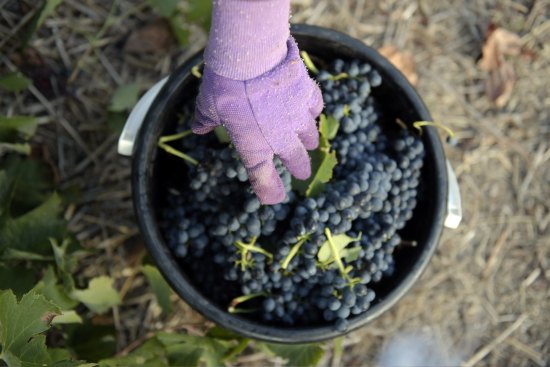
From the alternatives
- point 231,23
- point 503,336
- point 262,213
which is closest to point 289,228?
point 262,213

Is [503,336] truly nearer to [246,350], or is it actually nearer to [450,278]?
[450,278]

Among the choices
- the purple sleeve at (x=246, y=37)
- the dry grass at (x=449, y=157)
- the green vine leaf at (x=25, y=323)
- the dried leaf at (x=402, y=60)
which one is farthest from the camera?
the dried leaf at (x=402, y=60)

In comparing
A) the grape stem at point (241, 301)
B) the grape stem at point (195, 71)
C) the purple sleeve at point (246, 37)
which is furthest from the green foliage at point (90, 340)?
the purple sleeve at point (246, 37)

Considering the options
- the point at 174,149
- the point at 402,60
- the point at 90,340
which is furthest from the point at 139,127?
the point at 402,60

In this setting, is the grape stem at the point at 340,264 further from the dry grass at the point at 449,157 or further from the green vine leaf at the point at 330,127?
the dry grass at the point at 449,157

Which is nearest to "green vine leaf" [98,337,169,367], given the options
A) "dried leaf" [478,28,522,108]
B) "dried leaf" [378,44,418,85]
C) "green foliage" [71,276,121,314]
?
"green foliage" [71,276,121,314]

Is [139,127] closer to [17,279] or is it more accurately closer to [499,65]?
[17,279]

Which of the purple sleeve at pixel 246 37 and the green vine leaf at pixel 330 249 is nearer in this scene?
the purple sleeve at pixel 246 37

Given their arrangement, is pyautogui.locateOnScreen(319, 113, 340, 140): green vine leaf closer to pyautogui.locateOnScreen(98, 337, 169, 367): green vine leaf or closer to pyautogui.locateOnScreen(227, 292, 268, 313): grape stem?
pyautogui.locateOnScreen(227, 292, 268, 313): grape stem
